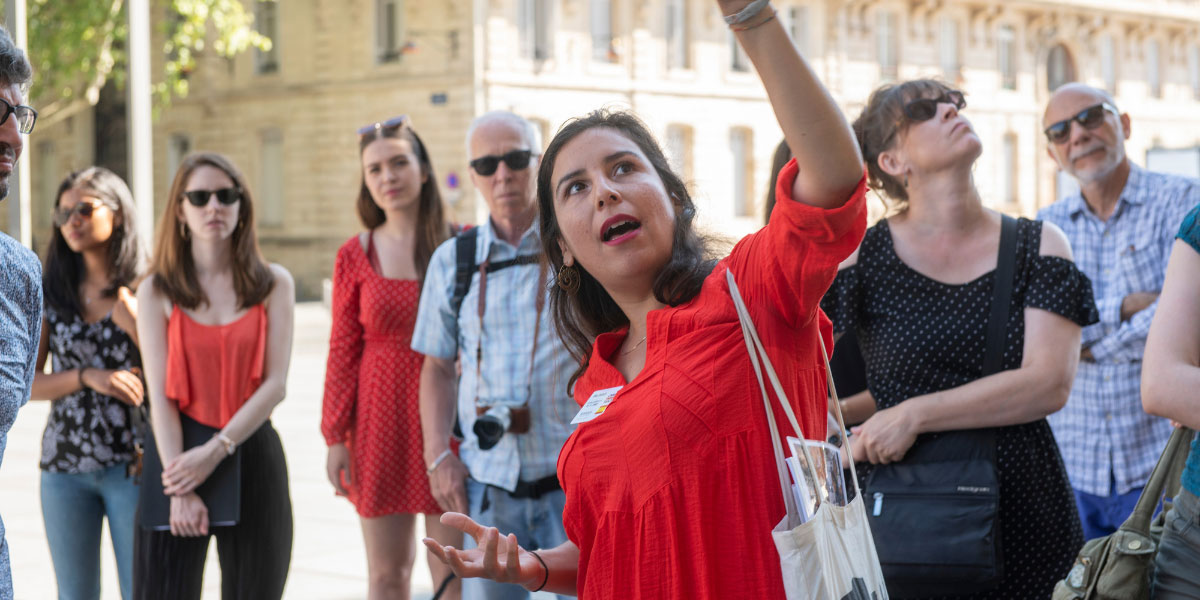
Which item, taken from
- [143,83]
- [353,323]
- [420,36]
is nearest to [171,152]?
[420,36]

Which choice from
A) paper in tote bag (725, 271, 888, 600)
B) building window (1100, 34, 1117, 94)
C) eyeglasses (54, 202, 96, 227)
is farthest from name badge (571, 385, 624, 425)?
building window (1100, 34, 1117, 94)

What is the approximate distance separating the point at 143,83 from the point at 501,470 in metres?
6.42

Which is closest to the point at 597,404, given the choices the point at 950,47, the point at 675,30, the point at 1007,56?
the point at 675,30

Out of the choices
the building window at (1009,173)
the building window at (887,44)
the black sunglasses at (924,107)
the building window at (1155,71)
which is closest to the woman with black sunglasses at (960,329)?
the black sunglasses at (924,107)

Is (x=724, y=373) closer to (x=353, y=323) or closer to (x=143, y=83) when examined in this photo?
(x=353, y=323)

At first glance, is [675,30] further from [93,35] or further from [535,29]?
[93,35]

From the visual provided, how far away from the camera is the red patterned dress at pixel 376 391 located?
199 inches

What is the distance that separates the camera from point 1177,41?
148ft

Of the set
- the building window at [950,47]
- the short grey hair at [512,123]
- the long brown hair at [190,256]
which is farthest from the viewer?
the building window at [950,47]

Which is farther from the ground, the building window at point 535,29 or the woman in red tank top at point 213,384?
the building window at point 535,29

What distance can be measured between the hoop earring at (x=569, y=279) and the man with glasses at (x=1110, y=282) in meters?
2.61

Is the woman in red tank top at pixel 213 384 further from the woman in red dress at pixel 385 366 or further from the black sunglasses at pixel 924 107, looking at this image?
the black sunglasses at pixel 924 107

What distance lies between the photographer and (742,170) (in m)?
34.8

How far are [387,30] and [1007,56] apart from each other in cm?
2066
